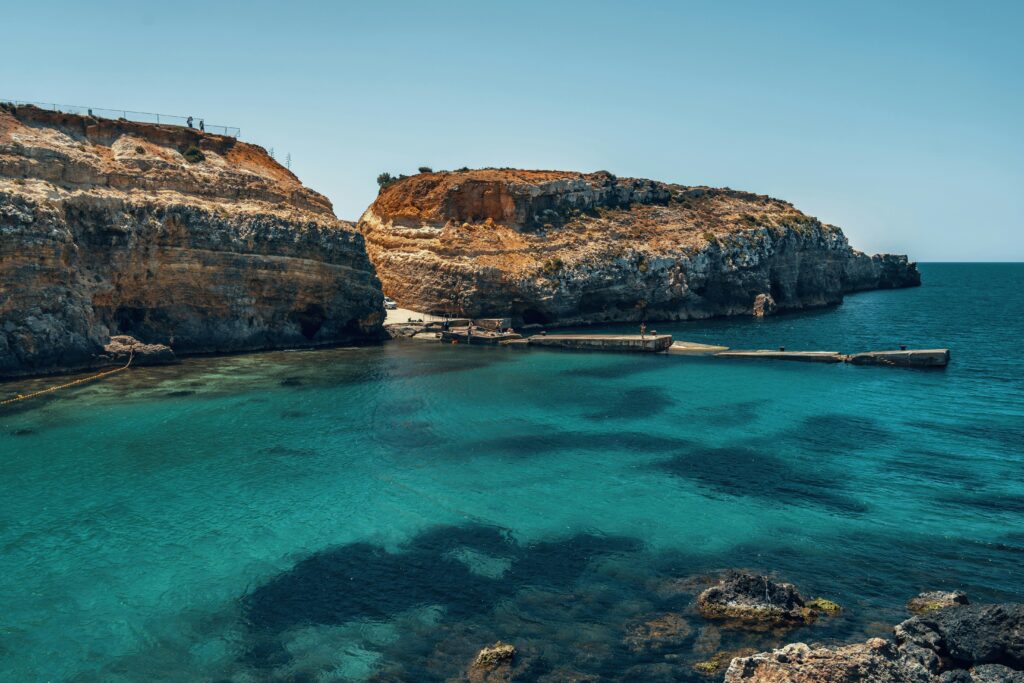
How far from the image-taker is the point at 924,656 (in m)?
14.5

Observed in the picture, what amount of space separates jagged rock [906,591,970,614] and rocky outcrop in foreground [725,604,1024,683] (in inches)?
45.4

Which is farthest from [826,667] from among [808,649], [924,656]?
[924,656]

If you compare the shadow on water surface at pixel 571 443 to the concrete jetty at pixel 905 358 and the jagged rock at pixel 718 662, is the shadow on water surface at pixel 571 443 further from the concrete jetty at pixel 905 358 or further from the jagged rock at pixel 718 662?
the concrete jetty at pixel 905 358

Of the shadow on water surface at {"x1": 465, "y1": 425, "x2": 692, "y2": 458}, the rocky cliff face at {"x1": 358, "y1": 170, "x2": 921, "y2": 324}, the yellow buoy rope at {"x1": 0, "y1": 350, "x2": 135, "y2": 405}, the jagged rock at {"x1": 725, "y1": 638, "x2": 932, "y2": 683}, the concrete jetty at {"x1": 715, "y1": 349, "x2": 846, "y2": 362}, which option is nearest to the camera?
the jagged rock at {"x1": 725, "y1": 638, "x2": 932, "y2": 683}

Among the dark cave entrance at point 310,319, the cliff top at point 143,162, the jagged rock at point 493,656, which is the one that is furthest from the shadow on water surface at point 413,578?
the dark cave entrance at point 310,319

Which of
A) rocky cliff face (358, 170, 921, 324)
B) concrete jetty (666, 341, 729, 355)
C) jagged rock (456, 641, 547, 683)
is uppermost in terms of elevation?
rocky cliff face (358, 170, 921, 324)

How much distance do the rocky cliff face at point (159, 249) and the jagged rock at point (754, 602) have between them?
45.1 metres

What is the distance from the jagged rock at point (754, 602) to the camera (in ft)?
55.1

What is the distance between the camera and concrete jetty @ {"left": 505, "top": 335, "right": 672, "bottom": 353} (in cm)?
6153

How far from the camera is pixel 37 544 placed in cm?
2105

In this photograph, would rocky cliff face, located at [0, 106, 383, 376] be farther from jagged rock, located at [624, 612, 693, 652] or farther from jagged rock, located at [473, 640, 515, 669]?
jagged rock, located at [624, 612, 693, 652]

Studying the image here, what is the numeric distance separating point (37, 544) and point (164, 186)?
3997 cm

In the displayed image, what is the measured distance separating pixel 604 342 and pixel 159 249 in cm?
3859

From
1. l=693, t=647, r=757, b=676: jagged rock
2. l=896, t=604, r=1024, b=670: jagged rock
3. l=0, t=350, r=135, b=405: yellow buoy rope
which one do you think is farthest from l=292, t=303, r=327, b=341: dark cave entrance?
l=896, t=604, r=1024, b=670: jagged rock
